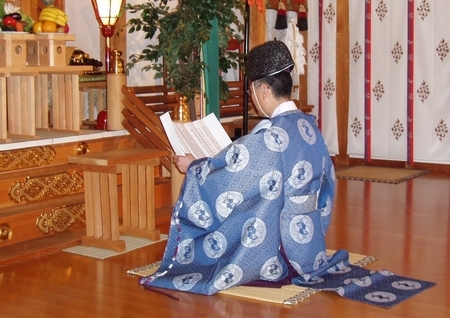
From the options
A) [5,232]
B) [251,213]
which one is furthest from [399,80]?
[5,232]

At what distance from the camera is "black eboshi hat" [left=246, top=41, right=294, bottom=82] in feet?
11.9

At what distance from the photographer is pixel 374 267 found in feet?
13.2

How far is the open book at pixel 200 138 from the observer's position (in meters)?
3.77

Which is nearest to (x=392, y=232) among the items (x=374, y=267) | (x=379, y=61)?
(x=374, y=267)

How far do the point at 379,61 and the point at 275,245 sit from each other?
439cm

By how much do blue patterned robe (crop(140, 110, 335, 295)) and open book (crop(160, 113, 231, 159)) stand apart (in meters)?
0.09

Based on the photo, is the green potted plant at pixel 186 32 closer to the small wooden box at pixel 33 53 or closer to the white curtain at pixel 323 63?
the small wooden box at pixel 33 53

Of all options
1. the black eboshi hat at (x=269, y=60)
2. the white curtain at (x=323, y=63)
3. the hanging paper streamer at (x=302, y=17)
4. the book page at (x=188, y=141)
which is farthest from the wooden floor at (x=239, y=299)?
the hanging paper streamer at (x=302, y=17)

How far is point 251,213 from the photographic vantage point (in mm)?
3578

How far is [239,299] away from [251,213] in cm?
39

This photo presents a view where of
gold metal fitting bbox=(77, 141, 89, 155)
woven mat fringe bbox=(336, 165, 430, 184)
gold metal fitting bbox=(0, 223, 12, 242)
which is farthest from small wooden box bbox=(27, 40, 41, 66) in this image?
woven mat fringe bbox=(336, 165, 430, 184)

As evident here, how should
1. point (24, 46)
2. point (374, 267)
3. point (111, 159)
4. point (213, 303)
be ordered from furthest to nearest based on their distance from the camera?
point (24, 46)
point (111, 159)
point (374, 267)
point (213, 303)

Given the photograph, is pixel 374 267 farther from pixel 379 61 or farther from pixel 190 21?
pixel 379 61

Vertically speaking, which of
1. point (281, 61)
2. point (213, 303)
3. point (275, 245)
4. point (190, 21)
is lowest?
point (213, 303)
